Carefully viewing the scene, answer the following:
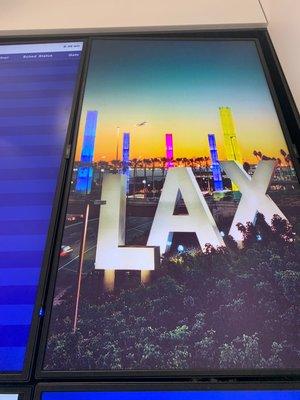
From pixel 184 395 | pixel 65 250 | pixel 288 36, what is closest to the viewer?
pixel 184 395

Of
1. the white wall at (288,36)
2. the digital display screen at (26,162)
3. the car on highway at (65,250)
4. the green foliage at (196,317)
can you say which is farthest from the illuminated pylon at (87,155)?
the white wall at (288,36)

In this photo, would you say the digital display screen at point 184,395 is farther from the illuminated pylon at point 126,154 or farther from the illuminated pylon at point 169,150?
the illuminated pylon at point 169,150

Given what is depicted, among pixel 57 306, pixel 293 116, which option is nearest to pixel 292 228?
pixel 293 116

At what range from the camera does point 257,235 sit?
4.85ft

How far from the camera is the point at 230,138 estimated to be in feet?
5.85

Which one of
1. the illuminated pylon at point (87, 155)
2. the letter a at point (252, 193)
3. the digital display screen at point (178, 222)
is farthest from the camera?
the illuminated pylon at point (87, 155)

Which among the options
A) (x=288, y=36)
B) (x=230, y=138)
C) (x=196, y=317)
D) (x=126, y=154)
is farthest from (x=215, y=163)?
(x=288, y=36)

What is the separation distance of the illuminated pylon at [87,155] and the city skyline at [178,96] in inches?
1.1

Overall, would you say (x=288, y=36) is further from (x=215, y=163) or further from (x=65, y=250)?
(x=65, y=250)

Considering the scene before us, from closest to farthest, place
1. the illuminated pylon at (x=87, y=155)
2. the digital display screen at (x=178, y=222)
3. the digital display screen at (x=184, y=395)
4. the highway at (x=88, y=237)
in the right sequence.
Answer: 1. the digital display screen at (x=184, y=395)
2. the digital display screen at (x=178, y=222)
3. the highway at (x=88, y=237)
4. the illuminated pylon at (x=87, y=155)

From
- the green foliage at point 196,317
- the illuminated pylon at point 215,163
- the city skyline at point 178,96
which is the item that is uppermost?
the city skyline at point 178,96

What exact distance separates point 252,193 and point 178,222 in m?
0.40

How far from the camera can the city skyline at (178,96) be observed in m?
1.77

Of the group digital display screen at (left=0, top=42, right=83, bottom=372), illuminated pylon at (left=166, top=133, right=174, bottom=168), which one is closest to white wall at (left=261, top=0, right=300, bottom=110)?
illuminated pylon at (left=166, top=133, right=174, bottom=168)
